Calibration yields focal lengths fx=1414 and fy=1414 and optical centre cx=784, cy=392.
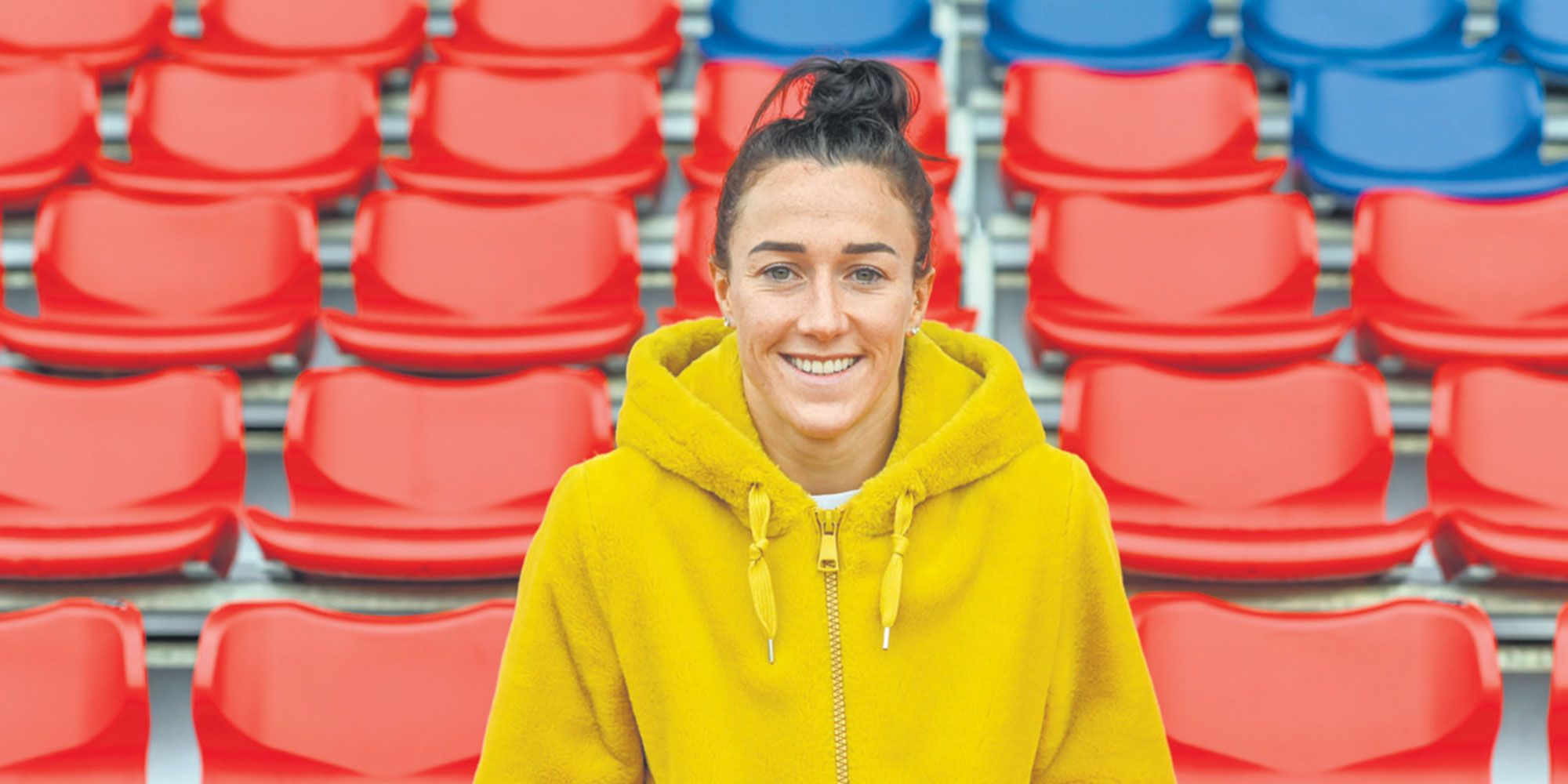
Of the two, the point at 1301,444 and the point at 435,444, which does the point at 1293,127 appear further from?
the point at 435,444

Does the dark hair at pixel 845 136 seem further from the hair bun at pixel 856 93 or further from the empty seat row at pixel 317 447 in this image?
the empty seat row at pixel 317 447

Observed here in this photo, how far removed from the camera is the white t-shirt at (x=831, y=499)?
776 millimetres

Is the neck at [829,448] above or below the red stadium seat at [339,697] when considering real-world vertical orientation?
above

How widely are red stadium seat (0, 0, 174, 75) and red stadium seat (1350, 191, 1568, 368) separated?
226 centimetres

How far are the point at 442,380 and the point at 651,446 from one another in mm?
1159

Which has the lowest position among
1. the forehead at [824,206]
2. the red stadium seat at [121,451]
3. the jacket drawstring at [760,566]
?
the red stadium seat at [121,451]

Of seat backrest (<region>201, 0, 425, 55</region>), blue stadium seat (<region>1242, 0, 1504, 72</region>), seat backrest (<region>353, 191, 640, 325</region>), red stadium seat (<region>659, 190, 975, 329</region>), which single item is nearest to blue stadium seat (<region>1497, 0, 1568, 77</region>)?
blue stadium seat (<region>1242, 0, 1504, 72</region>)

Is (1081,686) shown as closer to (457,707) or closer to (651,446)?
(651,446)

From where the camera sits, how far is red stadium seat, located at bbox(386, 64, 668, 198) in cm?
246

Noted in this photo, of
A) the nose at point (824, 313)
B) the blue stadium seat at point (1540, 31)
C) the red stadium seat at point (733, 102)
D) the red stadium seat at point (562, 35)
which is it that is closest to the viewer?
the nose at point (824, 313)

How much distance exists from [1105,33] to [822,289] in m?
2.37

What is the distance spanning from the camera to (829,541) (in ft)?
2.47

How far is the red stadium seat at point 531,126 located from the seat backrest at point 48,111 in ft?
1.78

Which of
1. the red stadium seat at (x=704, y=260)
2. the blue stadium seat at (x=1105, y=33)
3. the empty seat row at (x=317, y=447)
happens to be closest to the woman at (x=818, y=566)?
the empty seat row at (x=317, y=447)
